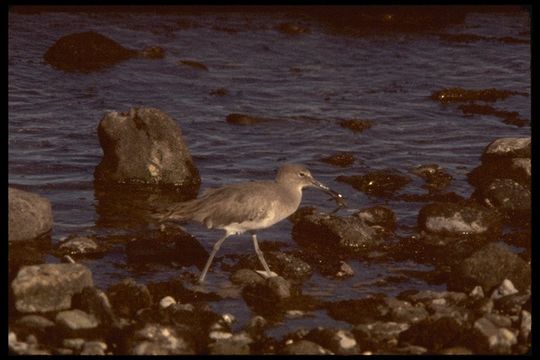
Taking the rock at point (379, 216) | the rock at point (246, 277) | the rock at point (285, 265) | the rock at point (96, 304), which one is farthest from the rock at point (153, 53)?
the rock at point (96, 304)

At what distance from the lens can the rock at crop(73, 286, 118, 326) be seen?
14.2m

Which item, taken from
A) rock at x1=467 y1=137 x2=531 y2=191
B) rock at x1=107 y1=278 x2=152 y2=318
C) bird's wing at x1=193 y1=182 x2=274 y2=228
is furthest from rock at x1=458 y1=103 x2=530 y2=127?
rock at x1=107 y1=278 x2=152 y2=318

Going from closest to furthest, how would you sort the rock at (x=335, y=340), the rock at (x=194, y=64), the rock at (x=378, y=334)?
1. the rock at (x=335, y=340)
2. the rock at (x=378, y=334)
3. the rock at (x=194, y=64)

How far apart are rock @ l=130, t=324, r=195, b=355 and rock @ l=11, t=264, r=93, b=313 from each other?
57.3 inches

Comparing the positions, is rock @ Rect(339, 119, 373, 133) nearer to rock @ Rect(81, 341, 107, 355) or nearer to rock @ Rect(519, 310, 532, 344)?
rock @ Rect(519, 310, 532, 344)

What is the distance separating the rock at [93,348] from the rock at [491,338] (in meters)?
4.70

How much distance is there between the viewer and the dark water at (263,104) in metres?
19.4

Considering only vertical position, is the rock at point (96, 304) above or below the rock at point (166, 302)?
above

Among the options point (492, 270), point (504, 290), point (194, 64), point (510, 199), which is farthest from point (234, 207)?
point (194, 64)

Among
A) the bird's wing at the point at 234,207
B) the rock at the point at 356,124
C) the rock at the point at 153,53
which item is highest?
the rock at the point at 153,53

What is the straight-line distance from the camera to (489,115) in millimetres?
27891

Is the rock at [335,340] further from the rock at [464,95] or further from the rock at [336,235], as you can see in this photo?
the rock at [464,95]

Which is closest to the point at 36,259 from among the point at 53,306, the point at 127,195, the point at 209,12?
the point at 53,306

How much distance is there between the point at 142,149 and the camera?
20.7m
